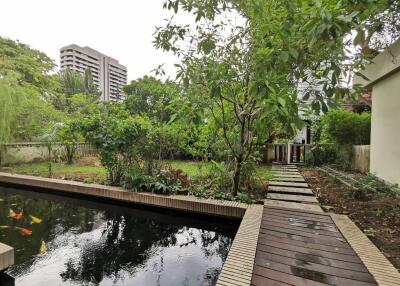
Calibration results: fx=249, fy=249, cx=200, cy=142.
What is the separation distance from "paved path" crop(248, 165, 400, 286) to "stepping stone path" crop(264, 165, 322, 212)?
20 centimetres

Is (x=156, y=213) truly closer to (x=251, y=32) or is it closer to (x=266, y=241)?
(x=266, y=241)

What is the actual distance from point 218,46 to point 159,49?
43.4 inches

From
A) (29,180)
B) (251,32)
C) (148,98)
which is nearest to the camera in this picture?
(251,32)

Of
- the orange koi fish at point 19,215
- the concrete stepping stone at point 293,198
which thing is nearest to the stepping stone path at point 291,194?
the concrete stepping stone at point 293,198

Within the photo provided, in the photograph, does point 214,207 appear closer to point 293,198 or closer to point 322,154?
point 293,198

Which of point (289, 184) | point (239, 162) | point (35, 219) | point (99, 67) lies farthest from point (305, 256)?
point (99, 67)

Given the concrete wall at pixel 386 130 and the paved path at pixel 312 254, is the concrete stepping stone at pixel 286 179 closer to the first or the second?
the concrete wall at pixel 386 130

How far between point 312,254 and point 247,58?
3.20 meters

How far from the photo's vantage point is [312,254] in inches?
99.9

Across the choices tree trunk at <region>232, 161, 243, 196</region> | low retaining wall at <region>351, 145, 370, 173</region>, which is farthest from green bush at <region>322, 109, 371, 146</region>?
tree trunk at <region>232, 161, 243, 196</region>

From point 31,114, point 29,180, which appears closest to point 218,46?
point 29,180

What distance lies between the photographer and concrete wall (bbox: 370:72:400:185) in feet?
16.9

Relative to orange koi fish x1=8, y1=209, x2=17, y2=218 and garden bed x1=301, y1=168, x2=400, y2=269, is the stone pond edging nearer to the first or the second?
orange koi fish x1=8, y1=209, x2=17, y2=218

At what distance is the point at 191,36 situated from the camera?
459 cm
